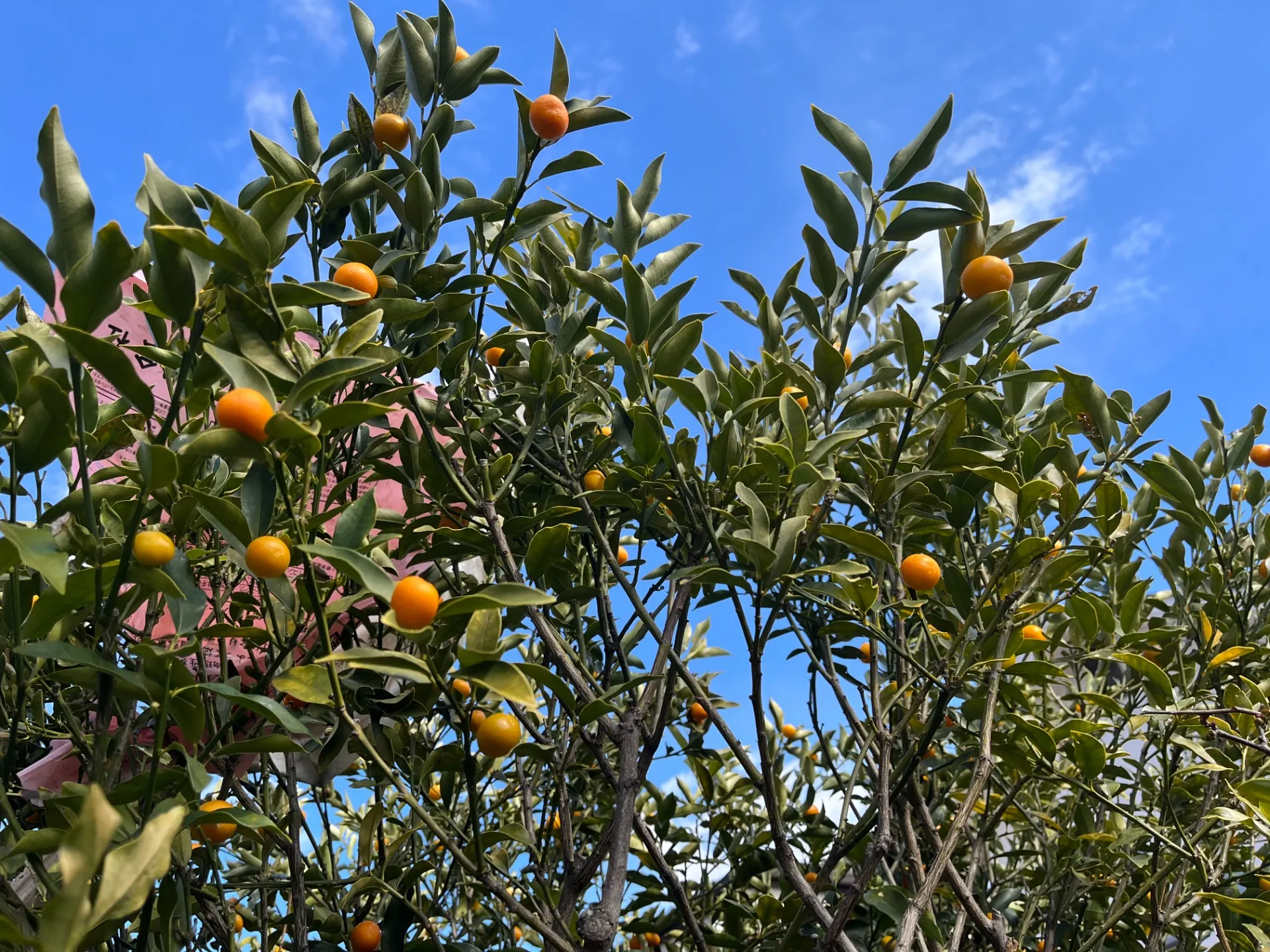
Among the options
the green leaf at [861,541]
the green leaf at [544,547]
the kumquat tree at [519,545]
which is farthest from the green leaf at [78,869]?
the green leaf at [861,541]

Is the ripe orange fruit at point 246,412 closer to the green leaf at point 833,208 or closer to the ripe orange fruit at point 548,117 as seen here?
the ripe orange fruit at point 548,117

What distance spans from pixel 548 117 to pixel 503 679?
0.64 m

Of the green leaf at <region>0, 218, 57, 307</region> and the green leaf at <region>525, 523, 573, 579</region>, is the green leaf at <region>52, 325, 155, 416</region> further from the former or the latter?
the green leaf at <region>525, 523, 573, 579</region>

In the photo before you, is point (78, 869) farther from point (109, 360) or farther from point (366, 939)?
point (366, 939)

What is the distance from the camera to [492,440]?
128cm

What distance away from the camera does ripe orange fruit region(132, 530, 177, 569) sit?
718 mm

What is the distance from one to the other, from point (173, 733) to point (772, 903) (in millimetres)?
858

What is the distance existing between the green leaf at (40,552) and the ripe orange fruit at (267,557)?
0.11 metres

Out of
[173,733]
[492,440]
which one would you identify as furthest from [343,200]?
[173,733]

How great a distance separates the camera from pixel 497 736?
769 millimetres

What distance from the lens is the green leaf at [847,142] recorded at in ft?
3.28

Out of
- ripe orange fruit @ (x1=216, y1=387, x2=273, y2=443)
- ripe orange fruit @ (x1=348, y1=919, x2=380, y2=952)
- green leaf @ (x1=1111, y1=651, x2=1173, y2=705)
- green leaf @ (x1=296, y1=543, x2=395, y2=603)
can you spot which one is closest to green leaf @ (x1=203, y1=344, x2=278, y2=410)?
ripe orange fruit @ (x1=216, y1=387, x2=273, y2=443)

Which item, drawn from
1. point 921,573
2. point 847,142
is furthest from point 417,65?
point 921,573

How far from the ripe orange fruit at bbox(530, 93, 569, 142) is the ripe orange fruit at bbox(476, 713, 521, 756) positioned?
621 millimetres
